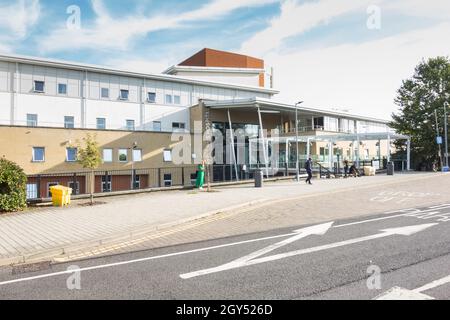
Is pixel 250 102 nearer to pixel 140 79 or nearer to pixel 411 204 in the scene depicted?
pixel 140 79

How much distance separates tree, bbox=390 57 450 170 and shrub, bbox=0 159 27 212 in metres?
34.5

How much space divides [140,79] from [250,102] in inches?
533

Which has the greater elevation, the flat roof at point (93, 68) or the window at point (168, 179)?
the flat roof at point (93, 68)

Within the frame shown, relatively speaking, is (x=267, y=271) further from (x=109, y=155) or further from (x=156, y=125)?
(x=156, y=125)

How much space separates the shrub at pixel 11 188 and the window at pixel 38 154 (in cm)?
1447

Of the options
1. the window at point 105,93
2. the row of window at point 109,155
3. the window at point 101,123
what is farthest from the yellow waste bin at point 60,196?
the window at point 105,93

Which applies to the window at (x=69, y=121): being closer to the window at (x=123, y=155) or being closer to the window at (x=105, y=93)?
the window at (x=105, y=93)

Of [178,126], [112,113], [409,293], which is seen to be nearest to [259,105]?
[178,126]

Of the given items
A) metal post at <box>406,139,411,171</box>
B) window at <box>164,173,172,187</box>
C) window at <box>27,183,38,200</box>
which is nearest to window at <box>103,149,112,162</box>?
window at <box>164,173,172,187</box>

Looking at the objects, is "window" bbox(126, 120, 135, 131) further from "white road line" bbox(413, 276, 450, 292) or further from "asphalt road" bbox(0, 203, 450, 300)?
"white road line" bbox(413, 276, 450, 292)

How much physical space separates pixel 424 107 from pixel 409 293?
3557 centimetres

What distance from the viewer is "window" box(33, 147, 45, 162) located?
26559mm

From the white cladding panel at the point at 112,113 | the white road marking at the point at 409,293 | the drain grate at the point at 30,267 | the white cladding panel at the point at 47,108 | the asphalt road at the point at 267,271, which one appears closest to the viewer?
the white road marking at the point at 409,293

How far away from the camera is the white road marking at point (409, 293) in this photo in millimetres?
4468
